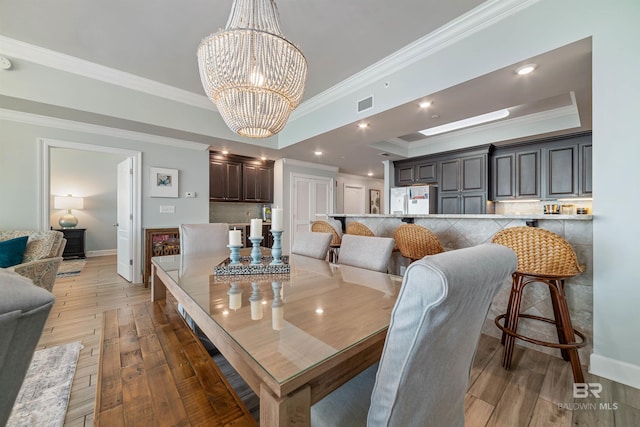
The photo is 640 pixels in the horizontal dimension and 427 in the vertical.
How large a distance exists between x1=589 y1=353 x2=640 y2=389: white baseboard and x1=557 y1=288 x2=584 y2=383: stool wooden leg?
20cm

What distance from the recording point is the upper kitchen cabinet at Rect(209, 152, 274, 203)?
4742mm

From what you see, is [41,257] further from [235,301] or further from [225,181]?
[225,181]

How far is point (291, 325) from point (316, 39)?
8.49 feet

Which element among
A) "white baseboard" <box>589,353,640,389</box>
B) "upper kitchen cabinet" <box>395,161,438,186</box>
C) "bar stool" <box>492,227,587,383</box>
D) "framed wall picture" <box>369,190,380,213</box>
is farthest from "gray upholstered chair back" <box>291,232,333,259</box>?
"framed wall picture" <box>369,190,380,213</box>

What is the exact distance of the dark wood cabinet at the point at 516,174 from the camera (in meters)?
3.99

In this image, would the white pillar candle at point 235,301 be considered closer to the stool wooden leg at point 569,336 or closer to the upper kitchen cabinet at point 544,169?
the stool wooden leg at point 569,336

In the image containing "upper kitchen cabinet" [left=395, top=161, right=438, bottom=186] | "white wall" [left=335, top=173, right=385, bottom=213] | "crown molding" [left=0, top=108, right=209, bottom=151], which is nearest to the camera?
"crown molding" [left=0, top=108, right=209, bottom=151]

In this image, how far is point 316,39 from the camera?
2418 mm

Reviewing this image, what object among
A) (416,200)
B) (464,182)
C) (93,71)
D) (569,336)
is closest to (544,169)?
(464,182)

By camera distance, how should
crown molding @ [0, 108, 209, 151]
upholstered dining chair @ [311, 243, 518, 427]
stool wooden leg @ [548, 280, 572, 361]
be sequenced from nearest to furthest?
upholstered dining chair @ [311, 243, 518, 427] < stool wooden leg @ [548, 280, 572, 361] < crown molding @ [0, 108, 209, 151]

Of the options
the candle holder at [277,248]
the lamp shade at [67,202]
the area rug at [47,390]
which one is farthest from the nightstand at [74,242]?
the candle holder at [277,248]

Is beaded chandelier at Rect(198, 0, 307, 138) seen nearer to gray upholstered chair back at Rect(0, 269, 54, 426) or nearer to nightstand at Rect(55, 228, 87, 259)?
gray upholstered chair back at Rect(0, 269, 54, 426)

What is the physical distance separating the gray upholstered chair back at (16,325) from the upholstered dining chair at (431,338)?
64cm

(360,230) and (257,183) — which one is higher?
(257,183)
